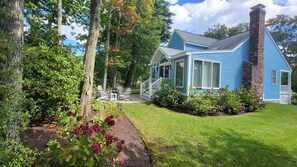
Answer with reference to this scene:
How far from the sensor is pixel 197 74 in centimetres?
997

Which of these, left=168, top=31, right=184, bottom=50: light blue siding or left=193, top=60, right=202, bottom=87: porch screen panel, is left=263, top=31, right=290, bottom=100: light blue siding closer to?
left=193, top=60, right=202, bottom=87: porch screen panel

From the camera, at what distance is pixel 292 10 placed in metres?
26.9

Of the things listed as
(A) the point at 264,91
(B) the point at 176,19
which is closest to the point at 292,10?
(B) the point at 176,19

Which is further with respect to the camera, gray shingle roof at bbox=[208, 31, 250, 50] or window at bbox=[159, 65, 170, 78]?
window at bbox=[159, 65, 170, 78]

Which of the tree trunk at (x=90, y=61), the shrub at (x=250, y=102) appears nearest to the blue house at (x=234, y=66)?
the shrub at (x=250, y=102)

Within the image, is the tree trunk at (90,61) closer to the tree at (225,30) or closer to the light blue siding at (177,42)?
the light blue siding at (177,42)

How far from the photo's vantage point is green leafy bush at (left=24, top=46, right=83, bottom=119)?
445cm

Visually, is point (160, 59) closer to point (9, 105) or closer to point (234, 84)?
point (234, 84)

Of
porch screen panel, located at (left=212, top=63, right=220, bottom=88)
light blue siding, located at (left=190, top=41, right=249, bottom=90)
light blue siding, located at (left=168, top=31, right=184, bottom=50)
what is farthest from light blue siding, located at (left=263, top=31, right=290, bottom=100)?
light blue siding, located at (left=168, top=31, right=184, bottom=50)

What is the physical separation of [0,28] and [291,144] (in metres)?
8.00

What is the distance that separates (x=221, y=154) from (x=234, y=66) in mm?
8397

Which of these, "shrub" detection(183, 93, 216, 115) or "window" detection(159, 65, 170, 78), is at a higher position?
"window" detection(159, 65, 170, 78)

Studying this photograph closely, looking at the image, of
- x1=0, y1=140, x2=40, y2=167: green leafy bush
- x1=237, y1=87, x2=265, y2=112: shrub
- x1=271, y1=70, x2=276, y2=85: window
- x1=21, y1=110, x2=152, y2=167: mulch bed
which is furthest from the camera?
x1=271, y1=70, x2=276, y2=85: window

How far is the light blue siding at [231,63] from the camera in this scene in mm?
10417
